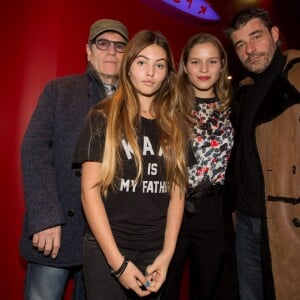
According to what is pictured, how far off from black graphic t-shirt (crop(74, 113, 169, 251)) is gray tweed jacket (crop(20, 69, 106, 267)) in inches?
8.0

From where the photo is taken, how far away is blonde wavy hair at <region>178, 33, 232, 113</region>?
249cm

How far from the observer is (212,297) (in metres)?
2.45

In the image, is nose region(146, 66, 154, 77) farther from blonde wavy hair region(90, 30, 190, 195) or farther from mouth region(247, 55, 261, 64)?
mouth region(247, 55, 261, 64)

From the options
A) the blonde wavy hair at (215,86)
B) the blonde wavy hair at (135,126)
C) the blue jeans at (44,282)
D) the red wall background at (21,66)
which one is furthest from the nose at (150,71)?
the blue jeans at (44,282)

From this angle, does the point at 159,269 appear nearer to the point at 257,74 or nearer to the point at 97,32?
the point at 97,32

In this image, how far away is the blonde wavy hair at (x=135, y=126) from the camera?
1.72 meters

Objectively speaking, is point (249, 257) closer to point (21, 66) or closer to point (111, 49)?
point (111, 49)

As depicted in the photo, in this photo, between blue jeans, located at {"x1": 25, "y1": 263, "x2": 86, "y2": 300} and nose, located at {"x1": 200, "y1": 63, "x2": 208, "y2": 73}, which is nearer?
blue jeans, located at {"x1": 25, "y1": 263, "x2": 86, "y2": 300}

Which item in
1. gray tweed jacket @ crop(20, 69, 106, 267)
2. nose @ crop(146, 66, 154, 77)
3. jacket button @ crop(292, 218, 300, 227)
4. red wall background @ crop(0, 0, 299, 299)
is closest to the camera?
gray tweed jacket @ crop(20, 69, 106, 267)

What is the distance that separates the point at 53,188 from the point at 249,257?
1.54m

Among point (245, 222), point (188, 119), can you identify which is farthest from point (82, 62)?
point (245, 222)

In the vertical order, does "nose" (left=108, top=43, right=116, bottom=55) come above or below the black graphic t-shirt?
above

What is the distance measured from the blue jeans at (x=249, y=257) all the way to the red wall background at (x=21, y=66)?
162 centimetres

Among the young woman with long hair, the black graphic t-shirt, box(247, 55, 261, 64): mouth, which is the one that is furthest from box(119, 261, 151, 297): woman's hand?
box(247, 55, 261, 64): mouth
